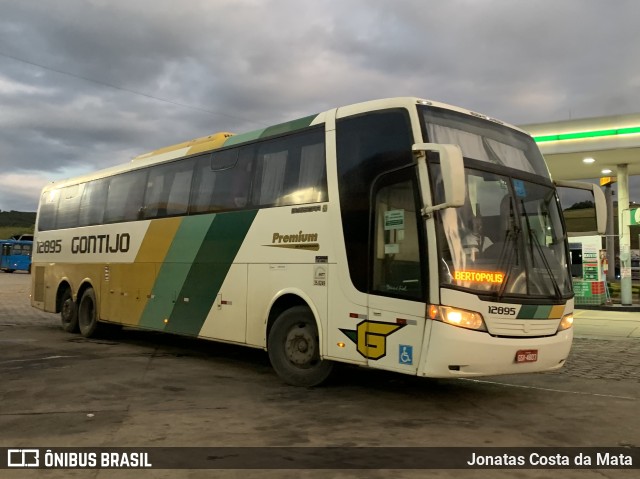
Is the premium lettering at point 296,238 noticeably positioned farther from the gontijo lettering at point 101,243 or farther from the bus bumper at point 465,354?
the gontijo lettering at point 101,243

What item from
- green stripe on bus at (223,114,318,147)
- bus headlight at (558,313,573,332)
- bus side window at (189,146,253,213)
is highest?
green stripe on bus at (223,114,318,147)

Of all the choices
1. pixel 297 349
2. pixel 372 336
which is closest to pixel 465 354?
pixel 372 336

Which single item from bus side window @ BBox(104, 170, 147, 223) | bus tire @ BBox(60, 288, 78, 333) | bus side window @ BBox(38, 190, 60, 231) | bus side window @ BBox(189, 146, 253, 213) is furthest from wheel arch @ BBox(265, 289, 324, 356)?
bus side window @ BBox(38, 190, 60, 231)

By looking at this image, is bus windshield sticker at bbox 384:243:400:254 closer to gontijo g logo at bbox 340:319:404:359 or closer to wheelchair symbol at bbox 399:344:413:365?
gontijo g logo at bbox 340:319:404:359

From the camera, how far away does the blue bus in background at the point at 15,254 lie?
165 feet

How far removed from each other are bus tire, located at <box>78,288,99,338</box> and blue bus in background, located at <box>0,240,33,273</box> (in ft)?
140

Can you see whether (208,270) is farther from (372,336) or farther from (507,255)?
(507,255)

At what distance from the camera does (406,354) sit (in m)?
6.09

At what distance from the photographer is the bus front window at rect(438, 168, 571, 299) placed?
5977mm

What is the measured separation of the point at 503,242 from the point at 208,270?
487cm

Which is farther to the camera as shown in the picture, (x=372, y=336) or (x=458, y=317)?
(x=372, y=336)

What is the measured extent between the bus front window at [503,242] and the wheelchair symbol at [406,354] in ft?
2.71

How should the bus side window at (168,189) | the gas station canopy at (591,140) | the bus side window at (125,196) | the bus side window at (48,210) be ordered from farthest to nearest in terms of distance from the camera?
the gas station canopy at (591,140), the bus side window at (48,210), the bus side window at (125,196), the bus side window at (168,189)

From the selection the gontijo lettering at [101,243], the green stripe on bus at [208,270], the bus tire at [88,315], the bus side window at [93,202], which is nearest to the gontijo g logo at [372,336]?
the green stripe on bus at [208,270]
